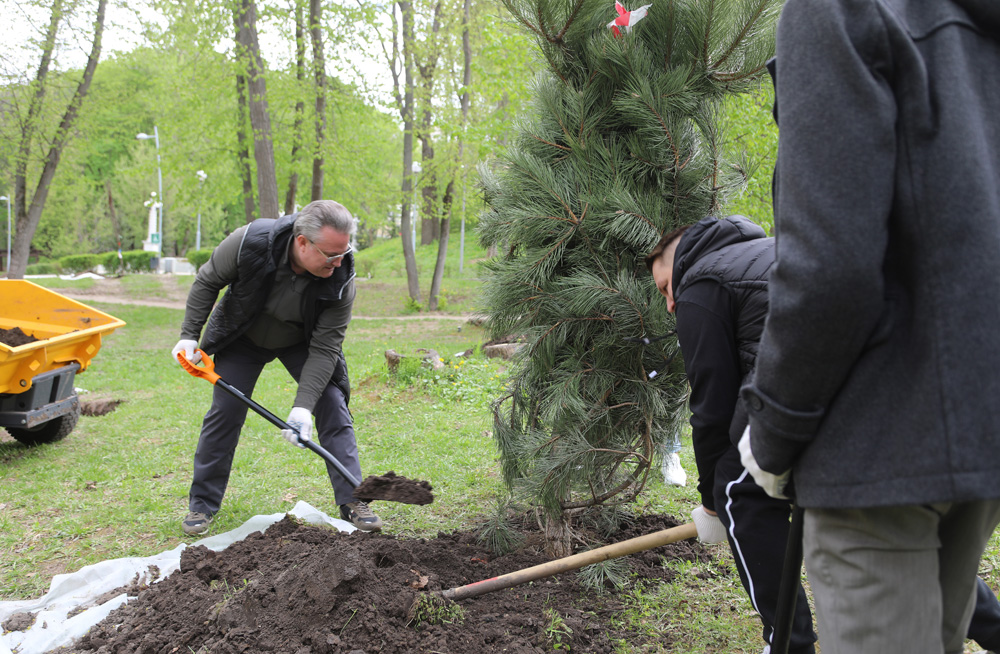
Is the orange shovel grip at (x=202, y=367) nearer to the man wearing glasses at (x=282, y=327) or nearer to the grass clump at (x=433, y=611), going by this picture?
the man wearing glasses at (x=282, y=327)

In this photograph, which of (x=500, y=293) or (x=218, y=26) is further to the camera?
(x=218, y=26)

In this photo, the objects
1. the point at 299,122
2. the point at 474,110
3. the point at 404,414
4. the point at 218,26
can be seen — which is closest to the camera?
the point at 404,414

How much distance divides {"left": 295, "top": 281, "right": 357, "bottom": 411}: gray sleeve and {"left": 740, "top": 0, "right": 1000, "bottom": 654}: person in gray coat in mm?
2701

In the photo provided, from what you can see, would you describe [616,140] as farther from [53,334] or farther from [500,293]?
[53,334]

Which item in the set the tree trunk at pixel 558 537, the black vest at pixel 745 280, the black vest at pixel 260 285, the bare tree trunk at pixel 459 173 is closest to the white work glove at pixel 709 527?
the black vest at pixel 745 280

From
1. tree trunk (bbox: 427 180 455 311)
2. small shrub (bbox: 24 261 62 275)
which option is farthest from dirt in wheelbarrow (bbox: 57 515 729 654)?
small shrub (bbox: 24 261 62 275)

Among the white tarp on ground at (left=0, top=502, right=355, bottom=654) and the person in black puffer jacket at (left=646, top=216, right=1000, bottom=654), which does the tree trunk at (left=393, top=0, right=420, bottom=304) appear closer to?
the white tarp on ground at (left=0, top=502, right=355, bottom=654)

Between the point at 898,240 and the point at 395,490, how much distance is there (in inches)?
100

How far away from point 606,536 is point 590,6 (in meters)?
2.42

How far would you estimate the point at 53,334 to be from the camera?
17.6 feet

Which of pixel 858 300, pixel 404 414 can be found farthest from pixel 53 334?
pixel 858 300

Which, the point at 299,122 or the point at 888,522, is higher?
the point at 299,122

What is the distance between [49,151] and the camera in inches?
465

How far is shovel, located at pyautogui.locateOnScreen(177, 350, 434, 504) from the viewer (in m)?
3.17
